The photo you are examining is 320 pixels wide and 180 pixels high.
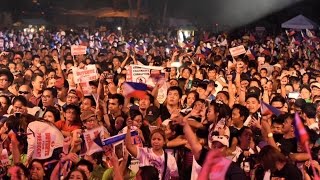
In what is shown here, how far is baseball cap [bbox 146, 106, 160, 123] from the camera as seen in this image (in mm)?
7668

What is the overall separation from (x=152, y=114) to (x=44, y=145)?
1964 mm

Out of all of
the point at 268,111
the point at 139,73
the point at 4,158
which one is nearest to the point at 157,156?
the point at 4,158

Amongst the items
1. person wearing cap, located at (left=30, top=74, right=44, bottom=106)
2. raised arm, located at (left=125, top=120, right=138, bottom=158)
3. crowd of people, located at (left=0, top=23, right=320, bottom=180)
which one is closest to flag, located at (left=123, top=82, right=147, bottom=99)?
crowd of people, located at (left=0, top=23, right=320, bottom=180)

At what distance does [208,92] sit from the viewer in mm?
9688

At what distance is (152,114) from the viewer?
7.79 m

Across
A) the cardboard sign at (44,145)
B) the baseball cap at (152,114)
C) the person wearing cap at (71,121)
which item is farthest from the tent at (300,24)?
the cardboard sign at (44,145)

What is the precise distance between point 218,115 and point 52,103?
7.79 feet

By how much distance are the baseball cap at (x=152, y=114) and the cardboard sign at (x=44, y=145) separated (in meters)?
1.74

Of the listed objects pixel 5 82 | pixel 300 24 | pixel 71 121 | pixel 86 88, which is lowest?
pixel 71 121

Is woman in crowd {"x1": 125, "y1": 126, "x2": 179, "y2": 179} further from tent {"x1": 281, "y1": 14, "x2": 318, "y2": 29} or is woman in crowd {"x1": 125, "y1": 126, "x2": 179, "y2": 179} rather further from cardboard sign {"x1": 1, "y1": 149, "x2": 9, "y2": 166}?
tent {"x1": 281, "y1": 14, "x2": 318, "y2": 29}

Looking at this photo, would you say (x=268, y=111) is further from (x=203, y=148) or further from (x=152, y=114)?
(x=203, y=148)

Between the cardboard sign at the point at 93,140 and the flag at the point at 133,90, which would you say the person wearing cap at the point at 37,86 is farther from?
the cardboard sign at the point at 93,140

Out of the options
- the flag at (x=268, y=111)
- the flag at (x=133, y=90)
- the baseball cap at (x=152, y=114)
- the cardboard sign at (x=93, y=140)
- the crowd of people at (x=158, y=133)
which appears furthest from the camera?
the flag at (x=133, y=90)

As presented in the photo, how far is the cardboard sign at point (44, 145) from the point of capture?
19.9 feet
